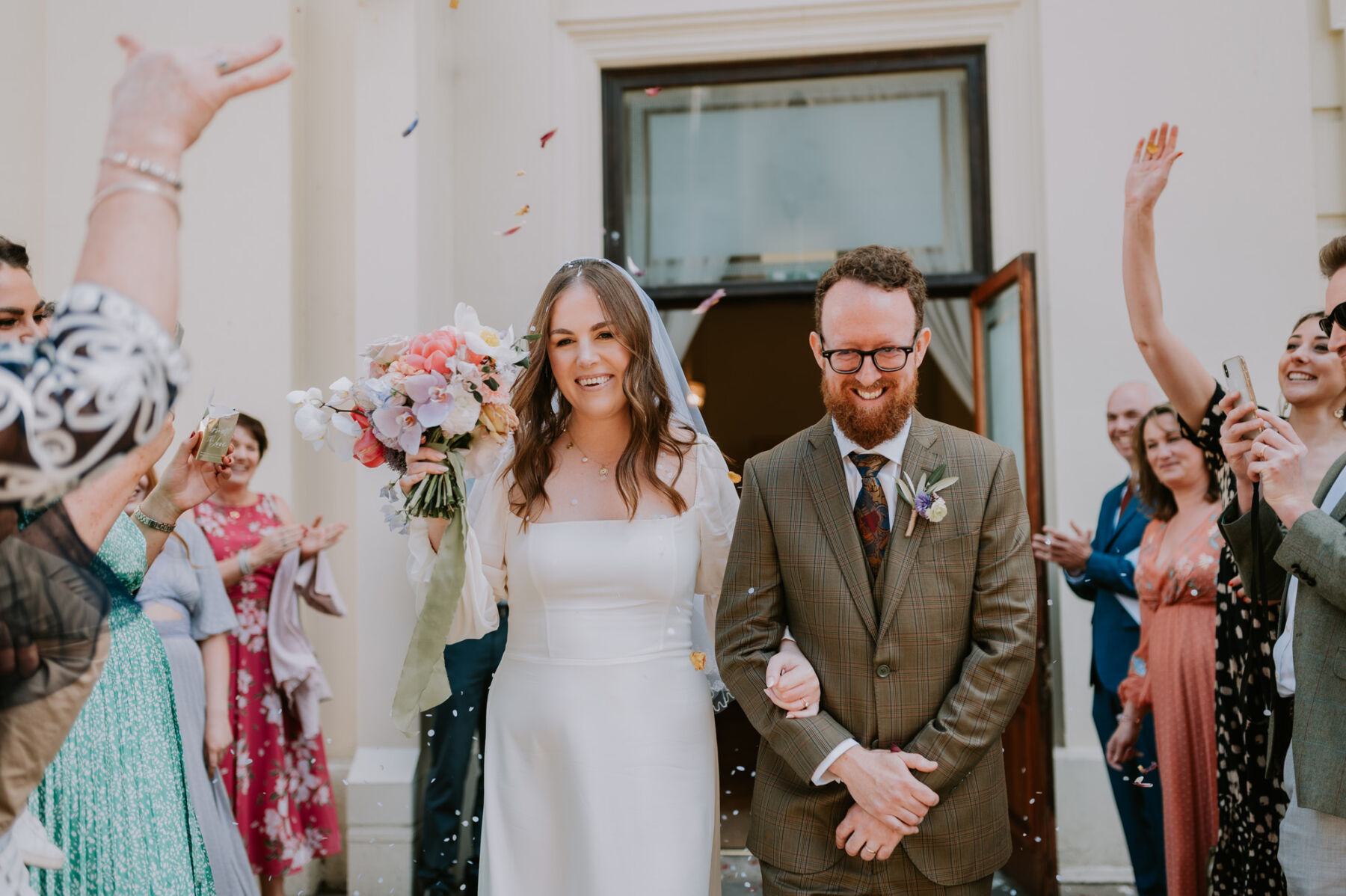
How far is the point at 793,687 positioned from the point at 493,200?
3.96 metres

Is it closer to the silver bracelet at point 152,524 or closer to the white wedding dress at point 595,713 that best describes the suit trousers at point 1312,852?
the white wedding dress at point 595,713

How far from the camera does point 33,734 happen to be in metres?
1.38

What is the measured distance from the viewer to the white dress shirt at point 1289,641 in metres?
2.41

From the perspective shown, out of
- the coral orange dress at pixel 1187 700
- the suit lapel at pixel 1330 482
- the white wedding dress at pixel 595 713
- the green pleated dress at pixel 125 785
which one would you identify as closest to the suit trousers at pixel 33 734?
the green pleated dress at pixel 125 785

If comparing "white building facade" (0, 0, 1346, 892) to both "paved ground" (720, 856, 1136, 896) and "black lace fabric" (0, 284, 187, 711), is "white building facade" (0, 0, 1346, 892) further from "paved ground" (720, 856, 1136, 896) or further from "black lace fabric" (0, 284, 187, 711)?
"black lace fabric" (0, 284, 187, 711)

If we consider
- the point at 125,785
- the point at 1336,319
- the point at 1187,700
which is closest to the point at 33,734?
the point at 125,785

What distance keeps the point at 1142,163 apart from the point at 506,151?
3568 millimetres

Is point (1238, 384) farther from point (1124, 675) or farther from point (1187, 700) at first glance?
point (1124, 675)

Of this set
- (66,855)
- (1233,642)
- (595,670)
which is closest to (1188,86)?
(1233,642)

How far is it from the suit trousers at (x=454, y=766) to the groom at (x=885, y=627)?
2.46 meters

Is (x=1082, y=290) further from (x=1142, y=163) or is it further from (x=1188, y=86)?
(x=1142, y=163)

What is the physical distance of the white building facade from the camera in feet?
16.3

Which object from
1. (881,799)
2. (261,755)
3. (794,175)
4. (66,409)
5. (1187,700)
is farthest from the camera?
(794,175)

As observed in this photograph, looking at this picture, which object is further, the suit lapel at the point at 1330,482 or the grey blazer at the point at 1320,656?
the suit lapel at the point at 1330,482
